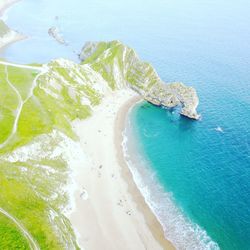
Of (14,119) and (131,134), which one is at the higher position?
(14,119)

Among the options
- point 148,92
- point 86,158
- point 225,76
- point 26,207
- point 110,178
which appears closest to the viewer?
point 26,207

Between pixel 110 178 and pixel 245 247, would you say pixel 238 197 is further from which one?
pixel 110 178

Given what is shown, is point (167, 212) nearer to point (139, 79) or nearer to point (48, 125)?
point (48, 125)

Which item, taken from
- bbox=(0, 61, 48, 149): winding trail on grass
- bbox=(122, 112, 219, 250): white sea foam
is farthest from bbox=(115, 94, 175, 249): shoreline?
bbox=(0, 61, 48, 149): winding trail on grass

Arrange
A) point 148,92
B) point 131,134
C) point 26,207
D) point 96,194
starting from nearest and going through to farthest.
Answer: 1. point 26,207
2. point 96,194
3. point 131,134
4. point 148,92

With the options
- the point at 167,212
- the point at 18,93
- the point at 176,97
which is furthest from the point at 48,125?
the point at 176,97

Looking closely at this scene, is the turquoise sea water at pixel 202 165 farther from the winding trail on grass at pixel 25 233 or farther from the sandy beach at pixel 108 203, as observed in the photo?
the winding trail on grass at pixel 25 233

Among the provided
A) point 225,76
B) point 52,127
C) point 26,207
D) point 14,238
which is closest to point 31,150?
point 52,127
